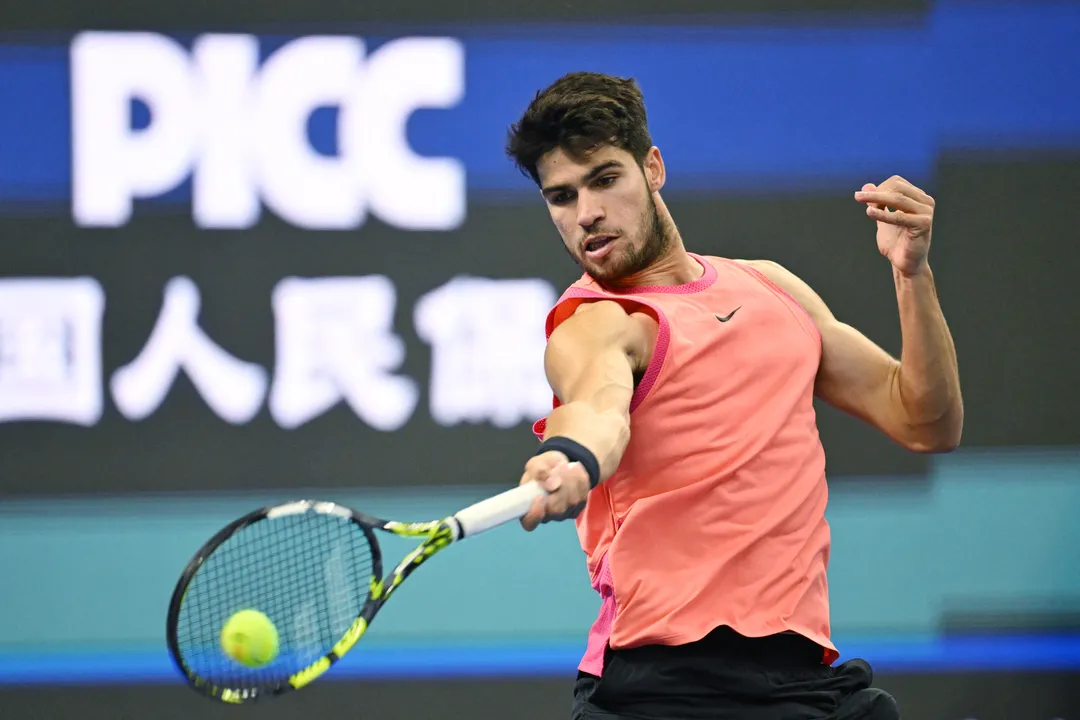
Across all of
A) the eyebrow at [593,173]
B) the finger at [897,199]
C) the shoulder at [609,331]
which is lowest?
the shoulder at [609,331]

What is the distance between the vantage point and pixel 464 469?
13.2ft

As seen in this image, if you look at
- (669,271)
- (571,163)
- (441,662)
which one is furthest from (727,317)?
(441,662)

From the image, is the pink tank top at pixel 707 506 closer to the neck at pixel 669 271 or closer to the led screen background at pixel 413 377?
the neck at pixel 669 271

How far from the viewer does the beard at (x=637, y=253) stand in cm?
224

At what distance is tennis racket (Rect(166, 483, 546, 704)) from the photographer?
172 cm

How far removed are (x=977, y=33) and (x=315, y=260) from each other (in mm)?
2286

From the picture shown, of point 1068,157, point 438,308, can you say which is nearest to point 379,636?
point 438,308

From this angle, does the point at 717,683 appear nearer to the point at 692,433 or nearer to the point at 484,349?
the point at 692,433

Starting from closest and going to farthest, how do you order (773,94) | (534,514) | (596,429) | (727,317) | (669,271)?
(534,514) < (596,429) < (727,317) < (669,271) < (773,94)

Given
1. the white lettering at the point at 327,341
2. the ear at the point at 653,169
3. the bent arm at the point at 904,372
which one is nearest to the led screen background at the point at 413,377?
the white lettering at the point at 327,341

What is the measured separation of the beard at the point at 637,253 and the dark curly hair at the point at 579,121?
0.39 feet

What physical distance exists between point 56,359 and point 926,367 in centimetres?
285

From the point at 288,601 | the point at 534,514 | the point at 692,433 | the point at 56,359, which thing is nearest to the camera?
the point at 534,514

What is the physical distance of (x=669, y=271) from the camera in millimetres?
2289
